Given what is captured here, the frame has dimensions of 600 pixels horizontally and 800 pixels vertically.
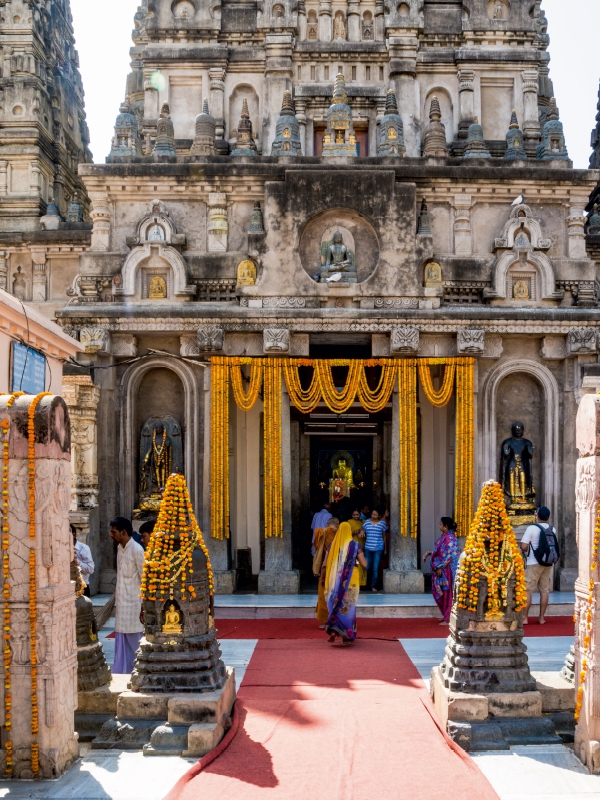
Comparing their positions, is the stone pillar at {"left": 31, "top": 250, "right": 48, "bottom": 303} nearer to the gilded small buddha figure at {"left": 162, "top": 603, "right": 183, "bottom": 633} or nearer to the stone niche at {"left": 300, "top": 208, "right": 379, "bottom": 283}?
the stone niche at {"left": 300, "top": 208, "right": 379, "bottom": 283}

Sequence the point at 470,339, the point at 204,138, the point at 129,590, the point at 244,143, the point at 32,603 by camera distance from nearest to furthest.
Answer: the point at 32,603 → the point at 129,590 → the point at 470,339 → the point at 204,138 → the point at 244,143

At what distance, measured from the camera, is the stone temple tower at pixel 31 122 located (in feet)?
73.3

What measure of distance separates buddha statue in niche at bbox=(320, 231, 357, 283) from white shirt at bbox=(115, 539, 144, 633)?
8.06 m

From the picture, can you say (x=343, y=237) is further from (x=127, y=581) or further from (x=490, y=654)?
(x=490, y=654)

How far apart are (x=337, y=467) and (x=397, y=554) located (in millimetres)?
3876

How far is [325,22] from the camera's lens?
1962 centimetres

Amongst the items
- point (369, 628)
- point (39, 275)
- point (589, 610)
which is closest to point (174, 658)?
point (589, 610)

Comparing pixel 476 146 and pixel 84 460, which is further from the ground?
pixel 476 146

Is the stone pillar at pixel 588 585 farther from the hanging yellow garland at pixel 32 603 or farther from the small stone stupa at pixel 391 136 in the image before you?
the small stone stupa at pixel 391 136

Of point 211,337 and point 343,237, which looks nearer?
point 211,337

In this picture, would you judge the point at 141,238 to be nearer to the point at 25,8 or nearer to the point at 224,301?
the point at 224,301

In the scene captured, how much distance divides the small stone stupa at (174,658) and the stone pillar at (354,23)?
1515cm

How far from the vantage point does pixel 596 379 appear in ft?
51.2

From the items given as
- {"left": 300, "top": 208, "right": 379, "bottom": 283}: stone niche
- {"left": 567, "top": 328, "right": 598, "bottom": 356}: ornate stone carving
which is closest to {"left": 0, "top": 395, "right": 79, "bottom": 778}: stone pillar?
{"left": 300, "top": 208, "right": 379, "bottom": 283}: stone niche
